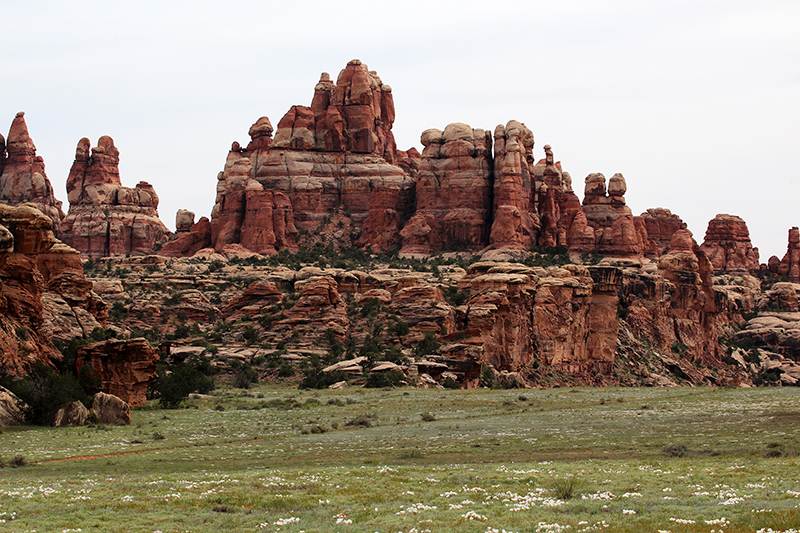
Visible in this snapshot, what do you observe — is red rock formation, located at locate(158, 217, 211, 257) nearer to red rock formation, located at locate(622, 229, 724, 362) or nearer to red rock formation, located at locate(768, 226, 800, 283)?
red rock formation, located at locate(622, 229, 724, 362)

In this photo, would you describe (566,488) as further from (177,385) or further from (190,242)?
(190,242)

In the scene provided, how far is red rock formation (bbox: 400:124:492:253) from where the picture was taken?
383 feet

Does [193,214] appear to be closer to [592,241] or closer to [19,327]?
[592,241]

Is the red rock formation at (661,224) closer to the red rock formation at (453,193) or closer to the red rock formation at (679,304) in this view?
the red rock formation at (679,304)

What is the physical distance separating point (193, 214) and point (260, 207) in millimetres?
15365

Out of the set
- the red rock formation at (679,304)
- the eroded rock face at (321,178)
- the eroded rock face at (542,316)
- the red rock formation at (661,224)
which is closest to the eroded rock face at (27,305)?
the eroded rock face at (542,316)

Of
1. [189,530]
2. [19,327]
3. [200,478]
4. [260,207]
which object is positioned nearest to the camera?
[189,530]

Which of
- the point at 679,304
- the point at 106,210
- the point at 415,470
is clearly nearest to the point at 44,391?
the point at 415,470

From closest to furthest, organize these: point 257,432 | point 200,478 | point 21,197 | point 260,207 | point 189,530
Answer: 1. point 189,530
2. point 200,478
3. point 257,432
4. point 260,207
5. point 21,197

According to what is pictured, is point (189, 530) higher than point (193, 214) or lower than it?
lower

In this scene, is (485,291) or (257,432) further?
(485,291)

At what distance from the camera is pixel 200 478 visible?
2389cm

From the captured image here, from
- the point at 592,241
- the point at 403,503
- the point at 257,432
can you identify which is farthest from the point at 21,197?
the point at 403,503

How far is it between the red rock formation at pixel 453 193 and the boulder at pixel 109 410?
77.0m
